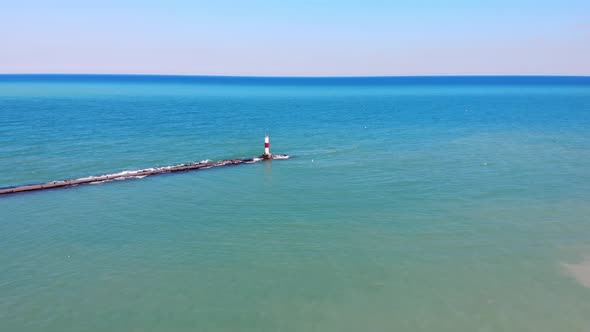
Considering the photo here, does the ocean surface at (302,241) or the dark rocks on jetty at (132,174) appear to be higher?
the dark rocks on jetty at (132,174)

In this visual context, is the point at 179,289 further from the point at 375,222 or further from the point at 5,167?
the point at 5,167

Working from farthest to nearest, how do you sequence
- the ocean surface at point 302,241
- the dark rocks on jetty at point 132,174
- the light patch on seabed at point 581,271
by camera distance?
the dark rocks on jetty at point 132,174, the light patch on seabed at point 581,271, the ocean surface at point 302,241

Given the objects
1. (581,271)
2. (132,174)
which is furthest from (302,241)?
(132,174)

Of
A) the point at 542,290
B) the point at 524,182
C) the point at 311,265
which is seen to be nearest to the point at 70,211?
the point at 311,265

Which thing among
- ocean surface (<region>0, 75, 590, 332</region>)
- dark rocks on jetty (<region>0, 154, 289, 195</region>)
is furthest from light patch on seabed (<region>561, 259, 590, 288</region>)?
dark rocks on jetty (<region>0, 154, 289, 195</region>)

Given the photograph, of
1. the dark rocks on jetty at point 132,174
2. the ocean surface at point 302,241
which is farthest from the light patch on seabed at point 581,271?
the dark rocks on jetty at point 132,174

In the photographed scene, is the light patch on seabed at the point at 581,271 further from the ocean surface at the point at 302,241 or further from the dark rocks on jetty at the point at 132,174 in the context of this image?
the dark rocks on jetty at the point at 132,174

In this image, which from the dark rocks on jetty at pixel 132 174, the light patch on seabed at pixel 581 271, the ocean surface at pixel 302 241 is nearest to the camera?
the ocean surface at pixel 302 241
